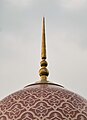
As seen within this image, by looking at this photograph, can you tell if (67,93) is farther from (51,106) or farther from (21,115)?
(21,115)

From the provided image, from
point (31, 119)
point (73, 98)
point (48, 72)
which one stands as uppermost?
point (48, 72)

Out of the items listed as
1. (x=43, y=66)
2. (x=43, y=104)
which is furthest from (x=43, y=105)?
(x=43, y=66)

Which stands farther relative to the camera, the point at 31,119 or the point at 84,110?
the point at 84,110

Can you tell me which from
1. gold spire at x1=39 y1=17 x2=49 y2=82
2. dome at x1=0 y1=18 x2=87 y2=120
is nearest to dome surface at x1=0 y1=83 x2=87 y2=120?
dome at x1=0 y1=18 x2=87 y2=120

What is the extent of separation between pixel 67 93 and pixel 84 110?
0.44m

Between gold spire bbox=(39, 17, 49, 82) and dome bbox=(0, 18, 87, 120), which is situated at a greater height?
gold spire bbox=(39, 17, 49, 82)

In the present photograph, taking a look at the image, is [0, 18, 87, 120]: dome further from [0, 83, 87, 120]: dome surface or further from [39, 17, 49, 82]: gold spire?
[39, 17, 49, 82]: gold spire

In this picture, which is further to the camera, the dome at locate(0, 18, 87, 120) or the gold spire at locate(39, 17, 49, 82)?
the gold spire at locate(39, 17, 49, 82)

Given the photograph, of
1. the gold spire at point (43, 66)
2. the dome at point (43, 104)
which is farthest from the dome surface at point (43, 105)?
the gold spire at point (43, 66)

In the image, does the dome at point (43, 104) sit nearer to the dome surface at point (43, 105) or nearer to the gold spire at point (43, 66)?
the dome surface at point (43, 105)

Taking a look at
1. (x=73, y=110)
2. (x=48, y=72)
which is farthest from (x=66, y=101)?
(x=48, y=72)

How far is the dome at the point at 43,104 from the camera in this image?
503 centimetres

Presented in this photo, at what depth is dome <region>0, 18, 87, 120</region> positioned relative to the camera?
16.5ft

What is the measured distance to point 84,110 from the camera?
17.4ft
